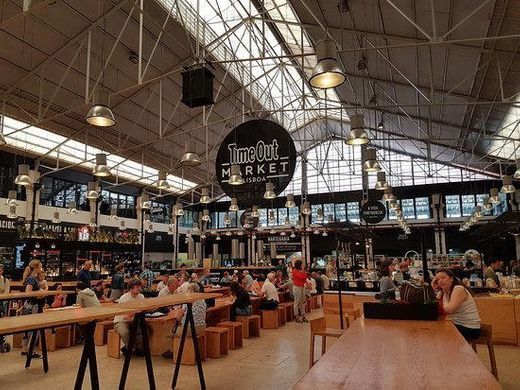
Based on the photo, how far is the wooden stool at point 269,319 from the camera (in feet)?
31.4

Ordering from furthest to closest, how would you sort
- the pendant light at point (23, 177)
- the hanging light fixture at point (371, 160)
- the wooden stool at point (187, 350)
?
the pendant light at point (23, 177), the hanging light fixture at point (371, 160), the wooden stool at point (187, 350)

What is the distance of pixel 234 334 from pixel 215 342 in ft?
2.60

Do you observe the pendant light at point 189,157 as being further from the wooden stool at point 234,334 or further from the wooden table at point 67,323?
the wooden table at point 67,323

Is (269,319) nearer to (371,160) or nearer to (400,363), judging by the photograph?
(371,160)

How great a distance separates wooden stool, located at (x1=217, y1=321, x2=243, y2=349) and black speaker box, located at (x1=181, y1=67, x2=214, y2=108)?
4.03 metres

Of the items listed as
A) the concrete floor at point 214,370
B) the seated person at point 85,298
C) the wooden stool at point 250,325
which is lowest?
the concrete floor at point 214,370

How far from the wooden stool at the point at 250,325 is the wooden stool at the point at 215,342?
1526 mm

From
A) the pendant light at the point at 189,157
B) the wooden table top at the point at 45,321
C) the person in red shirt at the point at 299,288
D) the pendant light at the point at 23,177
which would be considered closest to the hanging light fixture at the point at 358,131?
the pendant light at the point at 189,157

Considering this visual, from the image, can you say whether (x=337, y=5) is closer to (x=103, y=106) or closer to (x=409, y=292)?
(x=103, y=106)

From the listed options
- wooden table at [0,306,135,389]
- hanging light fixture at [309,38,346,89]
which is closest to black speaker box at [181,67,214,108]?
hanging light fixture at [309,38,346,89]

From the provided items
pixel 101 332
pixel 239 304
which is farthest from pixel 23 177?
pixel 239 304

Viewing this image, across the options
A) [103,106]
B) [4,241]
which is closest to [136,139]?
[4,241]

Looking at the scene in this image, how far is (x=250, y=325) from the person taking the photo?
337 inches

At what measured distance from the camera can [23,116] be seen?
1405 centimetres
